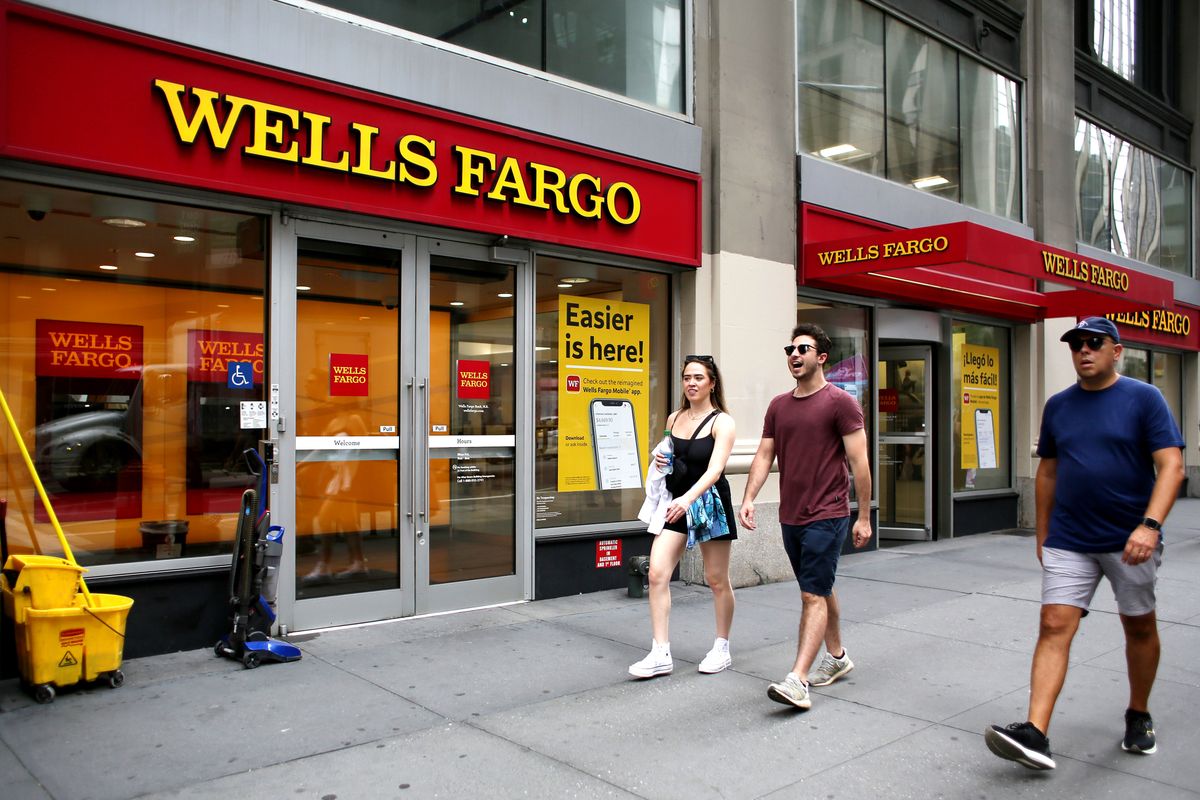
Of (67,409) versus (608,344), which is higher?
(608,344)

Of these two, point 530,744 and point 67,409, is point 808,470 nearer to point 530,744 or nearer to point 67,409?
point 530,744

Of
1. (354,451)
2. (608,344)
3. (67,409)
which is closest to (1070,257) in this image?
(608,344)

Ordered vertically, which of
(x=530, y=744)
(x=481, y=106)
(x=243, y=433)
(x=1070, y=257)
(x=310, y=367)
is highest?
(x=481, y=106)

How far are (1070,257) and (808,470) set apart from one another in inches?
243

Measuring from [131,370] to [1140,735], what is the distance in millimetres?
6192

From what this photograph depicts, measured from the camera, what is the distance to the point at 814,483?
5.07m

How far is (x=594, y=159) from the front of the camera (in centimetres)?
786

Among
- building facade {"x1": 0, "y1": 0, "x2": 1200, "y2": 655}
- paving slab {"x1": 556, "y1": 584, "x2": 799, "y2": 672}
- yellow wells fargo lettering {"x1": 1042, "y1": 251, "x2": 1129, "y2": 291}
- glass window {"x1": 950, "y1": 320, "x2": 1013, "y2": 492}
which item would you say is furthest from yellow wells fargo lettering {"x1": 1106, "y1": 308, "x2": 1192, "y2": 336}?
paving slab {"x1": 556, "y1": 584, "x2": 799, "y2": 672}

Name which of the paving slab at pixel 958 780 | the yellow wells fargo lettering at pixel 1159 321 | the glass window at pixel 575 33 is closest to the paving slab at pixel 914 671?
the paving slab at pixel 958 780

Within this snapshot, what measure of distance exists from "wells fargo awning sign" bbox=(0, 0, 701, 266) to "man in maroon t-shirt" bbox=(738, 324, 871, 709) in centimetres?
300

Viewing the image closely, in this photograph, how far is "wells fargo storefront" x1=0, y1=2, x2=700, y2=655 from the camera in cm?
567

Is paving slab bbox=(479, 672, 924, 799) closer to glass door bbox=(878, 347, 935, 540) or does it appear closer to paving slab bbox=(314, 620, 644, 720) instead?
paving slab bbox=(314, 620, 644, 720)

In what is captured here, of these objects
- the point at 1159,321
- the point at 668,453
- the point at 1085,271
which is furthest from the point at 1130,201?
the point at 668,453

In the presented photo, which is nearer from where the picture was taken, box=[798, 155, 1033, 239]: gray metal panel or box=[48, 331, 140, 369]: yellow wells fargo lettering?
box=[48, 331, 140, 369]: yellow wells fargo lettering
